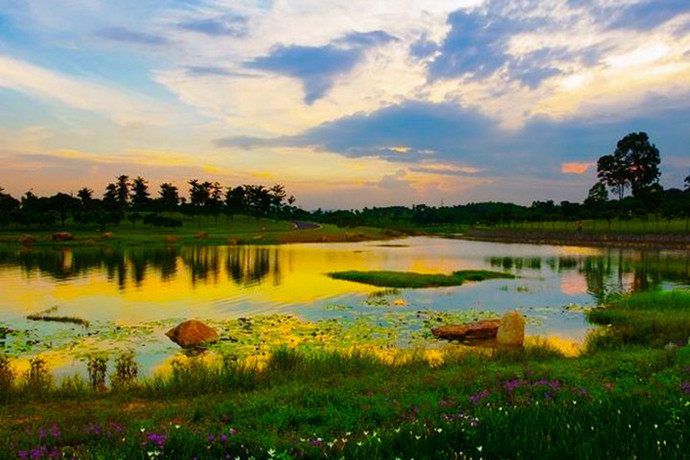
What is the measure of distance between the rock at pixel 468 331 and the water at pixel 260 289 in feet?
11.4

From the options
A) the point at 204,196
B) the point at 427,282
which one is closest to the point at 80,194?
the point at 204,196

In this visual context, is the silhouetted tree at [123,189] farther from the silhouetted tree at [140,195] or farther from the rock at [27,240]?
the rock at [27,240]

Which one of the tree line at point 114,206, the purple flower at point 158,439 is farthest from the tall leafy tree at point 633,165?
the purple flower at point 158,439

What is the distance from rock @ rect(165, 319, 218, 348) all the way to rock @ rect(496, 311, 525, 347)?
43.5ft

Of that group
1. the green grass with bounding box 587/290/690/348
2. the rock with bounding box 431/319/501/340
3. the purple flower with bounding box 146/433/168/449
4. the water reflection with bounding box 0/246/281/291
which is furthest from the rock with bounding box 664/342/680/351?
the water reflection with bounding box 0/246/281/291

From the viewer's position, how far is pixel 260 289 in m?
44.0

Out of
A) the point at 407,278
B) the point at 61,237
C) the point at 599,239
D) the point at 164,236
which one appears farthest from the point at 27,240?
the point at 599,239

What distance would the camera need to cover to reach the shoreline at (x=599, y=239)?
371 feet

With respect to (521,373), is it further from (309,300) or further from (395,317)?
(309,300)

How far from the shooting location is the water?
32.2m

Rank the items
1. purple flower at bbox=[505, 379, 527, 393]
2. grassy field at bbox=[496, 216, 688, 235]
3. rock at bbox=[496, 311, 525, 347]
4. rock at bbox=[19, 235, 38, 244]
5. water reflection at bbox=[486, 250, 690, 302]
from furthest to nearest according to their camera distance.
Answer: grassy field at bbox=[496, 216, 688, 235]
rock at bbox=[19, 235, 38, 244]
water reflection at bbox=[486, 250, 690, 302]
rock at bbox=[496, 311, 525, 347]
purple flower at bbox=[505, 379, 527, 393]

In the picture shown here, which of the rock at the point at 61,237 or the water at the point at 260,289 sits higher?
the rock at the point at 61,237

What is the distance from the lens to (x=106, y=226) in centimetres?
13825

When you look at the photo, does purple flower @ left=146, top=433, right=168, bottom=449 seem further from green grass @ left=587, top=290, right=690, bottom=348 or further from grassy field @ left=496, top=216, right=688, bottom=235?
grassy field @ left=496, top=216, right=688, bottom=235
